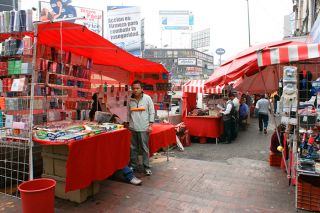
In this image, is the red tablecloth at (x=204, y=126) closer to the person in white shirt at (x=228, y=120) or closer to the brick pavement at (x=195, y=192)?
the person in white shirt at (x=228, y=120)

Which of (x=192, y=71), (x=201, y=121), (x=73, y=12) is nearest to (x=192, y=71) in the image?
(x=192, y=71)

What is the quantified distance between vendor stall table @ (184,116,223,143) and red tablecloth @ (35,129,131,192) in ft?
17.2

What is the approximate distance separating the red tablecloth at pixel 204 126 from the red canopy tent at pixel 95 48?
272 centimetres

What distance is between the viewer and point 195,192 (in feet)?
15.0

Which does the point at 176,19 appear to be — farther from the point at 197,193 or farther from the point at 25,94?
the point at 25,94

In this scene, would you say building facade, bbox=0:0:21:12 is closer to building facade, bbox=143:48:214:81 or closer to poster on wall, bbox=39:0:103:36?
poster on wall, bbox=39:0:103:36

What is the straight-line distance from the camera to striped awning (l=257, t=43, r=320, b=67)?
12.0 ft

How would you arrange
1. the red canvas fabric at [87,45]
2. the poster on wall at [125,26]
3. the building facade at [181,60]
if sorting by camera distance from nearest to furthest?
the red canvas fabric at [87,45] → the poster on wall at [125,26] → the building facade at [181,60]

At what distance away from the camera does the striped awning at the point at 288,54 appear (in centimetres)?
365

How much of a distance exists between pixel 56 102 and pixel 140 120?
1599 millimetres

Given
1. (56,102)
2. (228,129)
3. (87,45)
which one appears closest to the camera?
(56,102)

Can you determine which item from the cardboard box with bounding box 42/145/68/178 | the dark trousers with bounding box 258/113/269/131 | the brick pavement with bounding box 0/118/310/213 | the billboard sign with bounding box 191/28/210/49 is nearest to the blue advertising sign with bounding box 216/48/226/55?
the billboard sign with bounding box 191/28/210/49

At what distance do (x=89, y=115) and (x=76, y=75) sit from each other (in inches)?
39.0

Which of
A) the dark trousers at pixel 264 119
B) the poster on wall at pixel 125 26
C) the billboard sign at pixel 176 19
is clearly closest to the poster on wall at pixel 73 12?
the poster on wall at pixel 125 26
